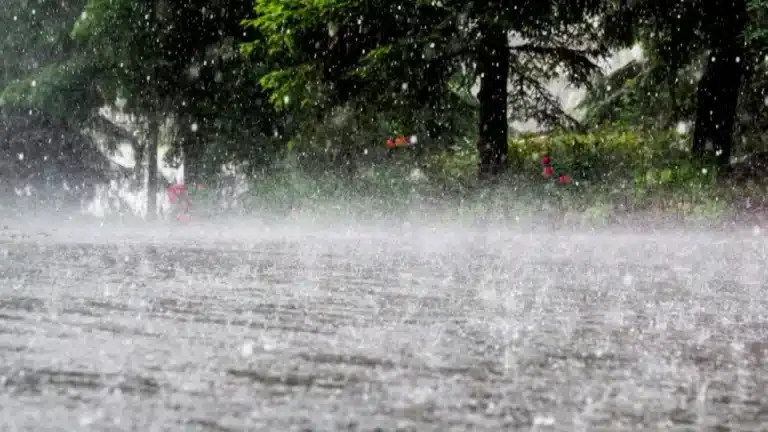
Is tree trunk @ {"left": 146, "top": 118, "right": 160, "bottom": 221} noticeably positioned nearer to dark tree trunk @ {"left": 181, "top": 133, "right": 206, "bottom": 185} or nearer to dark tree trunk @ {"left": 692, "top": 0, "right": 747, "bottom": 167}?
dark tree trunk @ {"left": 181, "top": 133, "right": 206, "bottom": 185}

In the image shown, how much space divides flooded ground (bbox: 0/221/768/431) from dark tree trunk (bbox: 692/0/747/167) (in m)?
10.1

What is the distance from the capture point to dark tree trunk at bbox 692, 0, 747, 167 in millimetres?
17484

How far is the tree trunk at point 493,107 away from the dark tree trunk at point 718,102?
3.02m

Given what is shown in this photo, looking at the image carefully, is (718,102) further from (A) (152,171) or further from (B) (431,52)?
(A) (152,171)

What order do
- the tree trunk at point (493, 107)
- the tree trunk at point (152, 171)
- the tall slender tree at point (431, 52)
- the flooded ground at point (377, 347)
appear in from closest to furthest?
the flooded ground at point (377, 347) → the tall slender tree at point (431, 52) → the tree trunk at point (493, 107) → the tree trunk at point (152, 171)

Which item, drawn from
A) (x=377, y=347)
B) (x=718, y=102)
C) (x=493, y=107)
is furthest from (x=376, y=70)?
(x=377, y=347)

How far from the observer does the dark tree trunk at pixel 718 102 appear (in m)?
17.5

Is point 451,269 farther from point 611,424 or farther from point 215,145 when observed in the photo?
point 215,145

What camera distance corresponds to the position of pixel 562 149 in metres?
18.8

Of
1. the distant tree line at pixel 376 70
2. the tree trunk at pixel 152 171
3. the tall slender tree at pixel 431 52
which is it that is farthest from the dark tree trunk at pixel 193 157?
the tall slender tree at pixel 431 52

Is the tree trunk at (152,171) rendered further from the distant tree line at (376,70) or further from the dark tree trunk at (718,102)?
the dark tree trunk at (718,102)

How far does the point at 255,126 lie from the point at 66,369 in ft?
71.4

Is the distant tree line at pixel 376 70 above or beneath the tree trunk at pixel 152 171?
above

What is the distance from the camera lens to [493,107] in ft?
62.5
